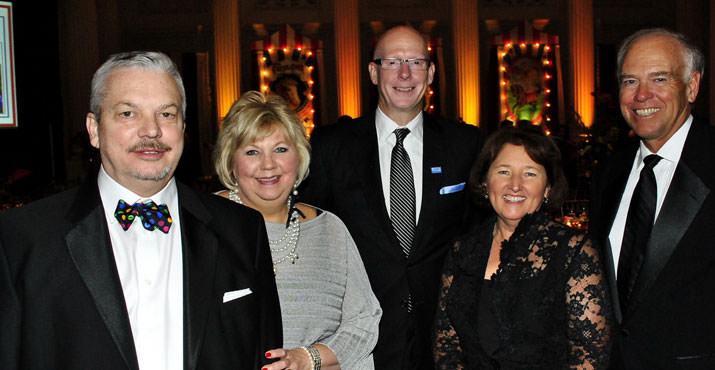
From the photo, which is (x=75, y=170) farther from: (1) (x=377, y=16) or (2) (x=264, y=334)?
(2) (x=264, y=334)

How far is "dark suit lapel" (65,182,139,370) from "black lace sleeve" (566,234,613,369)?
1.33m

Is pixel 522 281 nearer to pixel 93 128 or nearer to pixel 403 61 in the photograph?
pixel 403 61

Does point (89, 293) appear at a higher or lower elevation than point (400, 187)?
lower

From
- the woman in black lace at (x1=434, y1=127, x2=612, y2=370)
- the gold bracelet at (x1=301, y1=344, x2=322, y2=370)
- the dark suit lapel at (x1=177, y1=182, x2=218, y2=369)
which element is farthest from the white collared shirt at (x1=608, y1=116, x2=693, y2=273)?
the dark suit lapel at (x1=177, y1=182, x2=218, y2=369)

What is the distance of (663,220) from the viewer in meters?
2.17

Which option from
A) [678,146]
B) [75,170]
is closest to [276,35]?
[75,170]

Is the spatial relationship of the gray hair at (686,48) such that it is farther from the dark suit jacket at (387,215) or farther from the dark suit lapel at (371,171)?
the dark suit lapel at (371,171)

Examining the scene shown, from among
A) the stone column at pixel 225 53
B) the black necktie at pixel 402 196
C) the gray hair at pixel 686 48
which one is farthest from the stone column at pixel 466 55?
the gray hair at pixel 686 48

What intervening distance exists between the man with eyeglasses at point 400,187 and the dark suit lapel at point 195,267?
115cm

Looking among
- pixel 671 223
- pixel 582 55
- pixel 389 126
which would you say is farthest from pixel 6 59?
pixel 582 55

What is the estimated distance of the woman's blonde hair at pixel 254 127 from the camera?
2.15 m

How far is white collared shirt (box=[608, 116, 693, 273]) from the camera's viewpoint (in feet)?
7.48

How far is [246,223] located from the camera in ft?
5.87

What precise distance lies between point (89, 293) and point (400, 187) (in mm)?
1614
